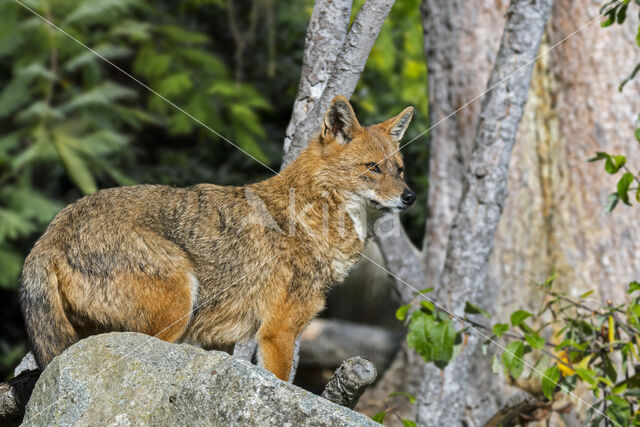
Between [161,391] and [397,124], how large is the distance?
10.1 ft

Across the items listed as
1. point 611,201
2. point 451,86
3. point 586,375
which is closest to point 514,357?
point 586,375

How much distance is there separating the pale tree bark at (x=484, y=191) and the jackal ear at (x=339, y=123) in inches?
64.8

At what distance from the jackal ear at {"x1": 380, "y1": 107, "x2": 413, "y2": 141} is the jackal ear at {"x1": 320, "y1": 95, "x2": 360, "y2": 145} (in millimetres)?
460

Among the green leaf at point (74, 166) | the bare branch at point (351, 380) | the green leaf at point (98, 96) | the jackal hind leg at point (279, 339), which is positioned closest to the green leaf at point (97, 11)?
the green leaf at point (98, 96)

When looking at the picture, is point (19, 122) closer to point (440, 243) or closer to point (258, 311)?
point (440, 243)

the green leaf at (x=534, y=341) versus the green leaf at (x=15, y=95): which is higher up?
the green leaf at (x=534, y=341)

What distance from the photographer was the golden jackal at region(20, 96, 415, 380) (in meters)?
4.32

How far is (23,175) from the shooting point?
1065cm

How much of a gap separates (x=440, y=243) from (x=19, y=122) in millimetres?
6449

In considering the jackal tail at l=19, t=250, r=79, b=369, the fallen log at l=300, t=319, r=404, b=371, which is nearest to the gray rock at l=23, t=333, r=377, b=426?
the jackal tail at l=19, t=250, r=79, b=369

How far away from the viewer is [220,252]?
15.8ft

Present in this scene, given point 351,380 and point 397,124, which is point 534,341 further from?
point 397,124

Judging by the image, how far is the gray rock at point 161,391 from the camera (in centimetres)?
317

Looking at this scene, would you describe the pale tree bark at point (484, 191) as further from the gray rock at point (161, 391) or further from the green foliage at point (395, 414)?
the gray rock at point (161, 391)
